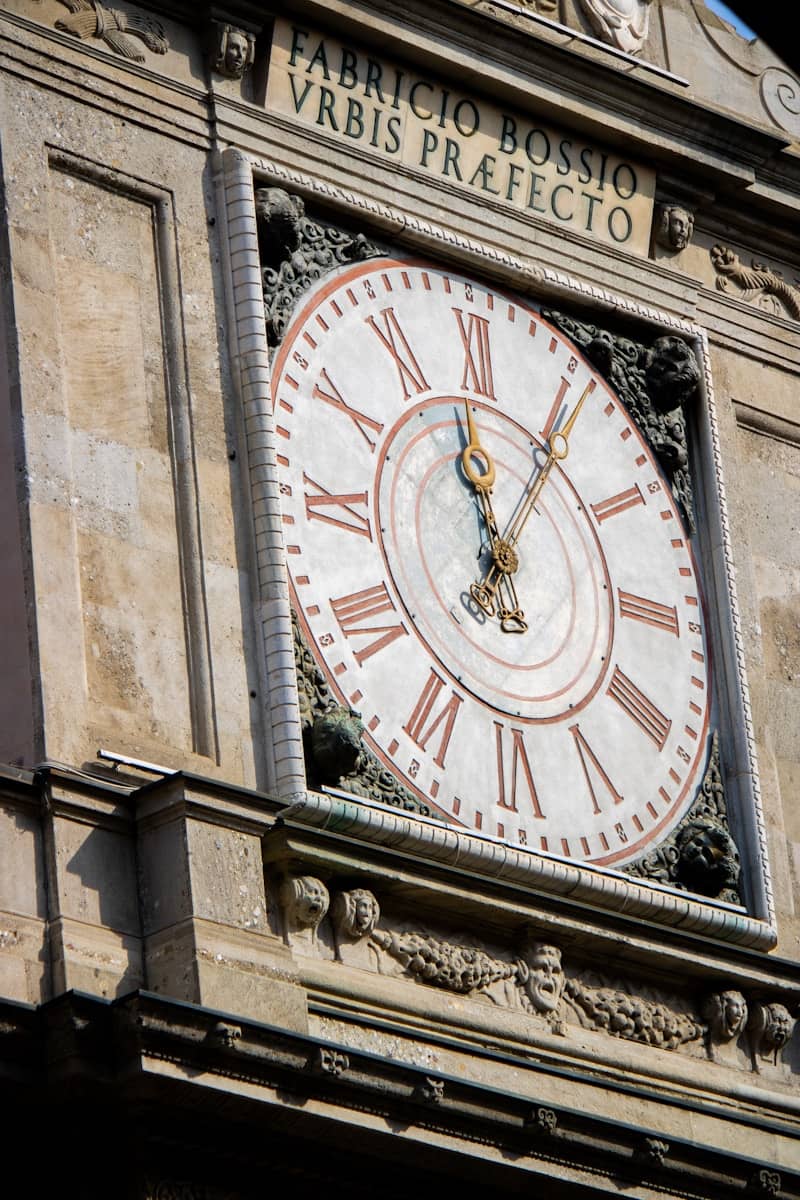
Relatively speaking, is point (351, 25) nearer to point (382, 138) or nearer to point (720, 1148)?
point (382, 138)

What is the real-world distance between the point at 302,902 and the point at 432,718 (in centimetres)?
113

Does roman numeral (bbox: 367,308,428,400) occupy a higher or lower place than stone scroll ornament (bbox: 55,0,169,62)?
lower

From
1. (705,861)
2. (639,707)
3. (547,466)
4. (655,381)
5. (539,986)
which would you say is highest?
(655,381)

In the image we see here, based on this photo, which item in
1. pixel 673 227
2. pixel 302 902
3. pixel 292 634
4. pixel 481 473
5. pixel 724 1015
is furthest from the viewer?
pixel 673 227

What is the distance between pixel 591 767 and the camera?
33.1 feet

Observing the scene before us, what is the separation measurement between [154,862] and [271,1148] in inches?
38.1

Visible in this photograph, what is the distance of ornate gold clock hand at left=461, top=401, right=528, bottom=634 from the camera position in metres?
10.1

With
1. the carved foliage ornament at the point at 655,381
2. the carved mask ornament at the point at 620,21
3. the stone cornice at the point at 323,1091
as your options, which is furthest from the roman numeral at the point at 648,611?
the carved mask ornament at the point at 620,21

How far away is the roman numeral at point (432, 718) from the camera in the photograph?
9.61 meters

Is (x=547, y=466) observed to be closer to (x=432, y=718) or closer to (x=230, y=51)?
(x=432, y=718)

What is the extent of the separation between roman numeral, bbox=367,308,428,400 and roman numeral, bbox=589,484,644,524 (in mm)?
885

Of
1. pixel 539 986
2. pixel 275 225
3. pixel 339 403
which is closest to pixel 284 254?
pixel 275 225

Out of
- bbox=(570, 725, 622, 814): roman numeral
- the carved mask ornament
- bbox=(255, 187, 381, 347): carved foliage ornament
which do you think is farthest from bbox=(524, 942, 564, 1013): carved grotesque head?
the carved mask ornament

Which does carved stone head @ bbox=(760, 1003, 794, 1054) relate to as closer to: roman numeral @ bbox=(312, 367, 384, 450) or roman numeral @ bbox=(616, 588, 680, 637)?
roman numeral @ bbox=(616, 588, 680, 637)
